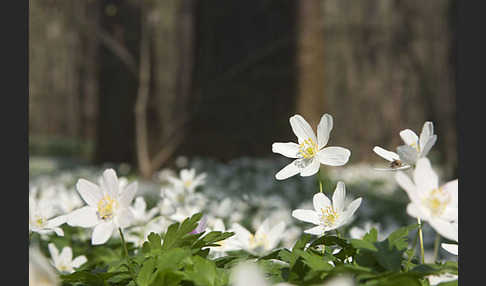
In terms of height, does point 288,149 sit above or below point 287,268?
above

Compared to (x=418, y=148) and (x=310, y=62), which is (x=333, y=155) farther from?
(x=310, y=62)

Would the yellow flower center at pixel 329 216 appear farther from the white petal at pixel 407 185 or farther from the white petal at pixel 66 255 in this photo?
the white petal at pixel 66 255

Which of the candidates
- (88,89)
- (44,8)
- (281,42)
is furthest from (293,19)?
(88,89)

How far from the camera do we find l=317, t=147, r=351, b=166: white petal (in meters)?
1.35

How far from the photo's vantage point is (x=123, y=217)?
1186mm

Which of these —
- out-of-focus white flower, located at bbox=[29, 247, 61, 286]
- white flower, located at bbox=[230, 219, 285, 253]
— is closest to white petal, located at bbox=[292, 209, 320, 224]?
white flower, located at bbox=[230, 219, 285, 253]

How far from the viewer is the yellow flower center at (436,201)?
3.33 feet

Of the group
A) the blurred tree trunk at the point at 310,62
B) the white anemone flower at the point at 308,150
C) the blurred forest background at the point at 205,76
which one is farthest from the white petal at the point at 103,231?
the blurred tree trunk at the point at 310,62

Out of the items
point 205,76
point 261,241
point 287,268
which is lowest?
point 205,76

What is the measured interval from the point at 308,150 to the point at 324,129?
0.26 feet

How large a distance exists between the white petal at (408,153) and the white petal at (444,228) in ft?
0.56

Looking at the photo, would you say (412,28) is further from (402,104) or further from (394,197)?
(394,197)

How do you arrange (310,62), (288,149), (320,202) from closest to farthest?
(320,202), (288,149), (310,62)

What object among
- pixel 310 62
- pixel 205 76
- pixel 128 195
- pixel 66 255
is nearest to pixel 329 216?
pixel 128 195
